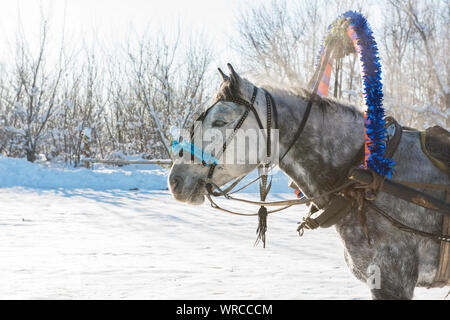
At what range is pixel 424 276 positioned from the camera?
2.31m

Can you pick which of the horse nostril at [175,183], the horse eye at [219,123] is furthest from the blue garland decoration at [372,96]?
the horse nostril at [175,183]

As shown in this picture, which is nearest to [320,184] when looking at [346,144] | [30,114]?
[346,144]

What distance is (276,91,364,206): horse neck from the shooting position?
2.42 m

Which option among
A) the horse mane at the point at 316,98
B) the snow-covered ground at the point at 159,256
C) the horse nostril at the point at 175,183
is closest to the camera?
the horse nostril at the point at 175,183

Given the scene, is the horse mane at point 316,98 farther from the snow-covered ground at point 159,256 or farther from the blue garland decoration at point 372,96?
the snow-covered ground at point 159,256

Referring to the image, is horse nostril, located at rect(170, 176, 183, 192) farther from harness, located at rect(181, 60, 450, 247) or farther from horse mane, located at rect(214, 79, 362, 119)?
horse mane, located at rect(214, 79, 362, 119)

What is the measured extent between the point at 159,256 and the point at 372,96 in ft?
12.8

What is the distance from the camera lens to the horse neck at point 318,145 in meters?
2.42

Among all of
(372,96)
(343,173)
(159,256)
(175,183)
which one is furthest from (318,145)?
(159,256)

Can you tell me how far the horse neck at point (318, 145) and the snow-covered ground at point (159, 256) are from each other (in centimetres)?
193

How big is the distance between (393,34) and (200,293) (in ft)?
54.2

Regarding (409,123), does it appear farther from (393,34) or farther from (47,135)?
(47,135)

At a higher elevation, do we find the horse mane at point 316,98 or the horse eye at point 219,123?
the horse mane at point 316,98

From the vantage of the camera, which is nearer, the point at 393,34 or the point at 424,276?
the point at 424,276
